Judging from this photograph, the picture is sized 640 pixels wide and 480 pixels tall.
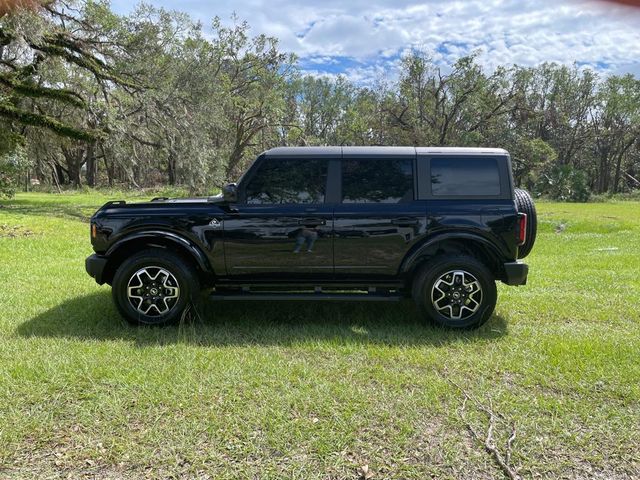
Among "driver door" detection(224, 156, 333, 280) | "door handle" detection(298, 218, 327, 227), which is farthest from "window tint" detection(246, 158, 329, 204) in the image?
"door handle" detection(298, 218, 327, 227)

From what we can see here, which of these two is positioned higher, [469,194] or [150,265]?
[469,194]

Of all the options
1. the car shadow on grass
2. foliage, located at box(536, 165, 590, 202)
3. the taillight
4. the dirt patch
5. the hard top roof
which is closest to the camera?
the car shadow on grass

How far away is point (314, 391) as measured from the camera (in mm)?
3500

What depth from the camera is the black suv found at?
4.84 meters

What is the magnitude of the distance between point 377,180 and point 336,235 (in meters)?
0.73

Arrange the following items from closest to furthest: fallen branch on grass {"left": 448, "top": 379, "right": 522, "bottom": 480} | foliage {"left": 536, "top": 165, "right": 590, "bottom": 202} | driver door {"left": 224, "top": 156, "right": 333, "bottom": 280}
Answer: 1. fallen branch on grass {"left": 448, "top": 379, "right": 522, "bottom": 480}
2. driver door {"left": 224, "top": 156, "right": 333, "bottom": 280}
3. foliage {"left": 536, "top": 165, "right": 590, "bottom": 202}

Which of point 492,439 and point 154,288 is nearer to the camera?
point 492,439


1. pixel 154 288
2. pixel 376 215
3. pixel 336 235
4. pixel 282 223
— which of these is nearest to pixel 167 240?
pixel 154 288

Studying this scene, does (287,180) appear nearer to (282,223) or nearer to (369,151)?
(282,223)

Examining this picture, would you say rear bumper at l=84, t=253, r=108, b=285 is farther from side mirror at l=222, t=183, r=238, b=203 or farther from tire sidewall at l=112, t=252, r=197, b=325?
side mirror at l=222, t=183, r=238, b=203

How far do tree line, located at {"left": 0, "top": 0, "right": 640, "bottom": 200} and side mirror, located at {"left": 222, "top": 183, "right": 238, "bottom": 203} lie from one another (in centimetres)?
216

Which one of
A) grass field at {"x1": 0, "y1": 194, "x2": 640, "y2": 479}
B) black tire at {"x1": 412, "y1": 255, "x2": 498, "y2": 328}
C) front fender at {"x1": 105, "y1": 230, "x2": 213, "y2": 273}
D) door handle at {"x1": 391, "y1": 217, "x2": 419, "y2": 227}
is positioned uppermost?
door handle at {"x1": 391, "y1": 217, "x2": 419, "y2": 227}

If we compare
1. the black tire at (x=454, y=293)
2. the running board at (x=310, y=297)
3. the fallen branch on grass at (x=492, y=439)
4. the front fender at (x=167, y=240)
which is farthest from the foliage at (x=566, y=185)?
the fallen branch on grass at (x=492, y=439)

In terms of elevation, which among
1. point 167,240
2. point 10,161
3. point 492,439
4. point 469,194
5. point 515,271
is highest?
point 10,161
